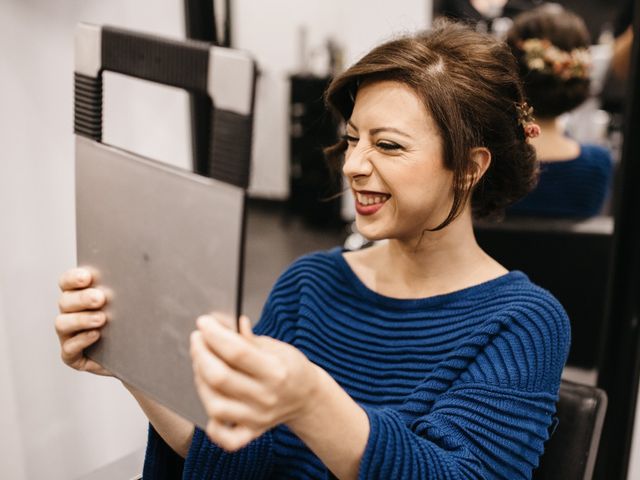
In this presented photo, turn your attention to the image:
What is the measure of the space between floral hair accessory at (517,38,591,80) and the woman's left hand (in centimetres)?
182

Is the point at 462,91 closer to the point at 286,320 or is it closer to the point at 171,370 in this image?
the point at 286,320

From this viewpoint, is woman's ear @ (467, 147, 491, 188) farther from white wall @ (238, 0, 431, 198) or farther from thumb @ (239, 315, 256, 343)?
white wall @ (238, 0, 431, 198)

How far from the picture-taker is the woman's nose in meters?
0.99

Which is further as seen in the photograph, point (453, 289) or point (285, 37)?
point (285, 37)

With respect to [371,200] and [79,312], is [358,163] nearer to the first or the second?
[371,200]

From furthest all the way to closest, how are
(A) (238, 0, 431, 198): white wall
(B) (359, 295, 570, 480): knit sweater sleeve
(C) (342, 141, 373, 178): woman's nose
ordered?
(A) (238, 0, 431, 198): white wall → (C) (342, 141, 373, 178): woman's nose → (B) (359, 295, 570, 480): knit sweater sleeve

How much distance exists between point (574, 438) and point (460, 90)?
0.57m

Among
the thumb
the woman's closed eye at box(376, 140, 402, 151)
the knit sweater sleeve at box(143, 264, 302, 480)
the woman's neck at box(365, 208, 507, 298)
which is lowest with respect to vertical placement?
the knit sweater sleeve at box(143, 264, 302, 480)

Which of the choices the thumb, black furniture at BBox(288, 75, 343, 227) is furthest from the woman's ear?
black furniture at BBox(288, 75, 343, 227)

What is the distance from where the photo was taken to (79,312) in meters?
0.72

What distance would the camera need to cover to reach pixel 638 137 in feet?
5.60

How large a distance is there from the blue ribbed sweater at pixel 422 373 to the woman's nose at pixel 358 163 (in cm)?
26

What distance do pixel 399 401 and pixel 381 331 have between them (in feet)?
0.41

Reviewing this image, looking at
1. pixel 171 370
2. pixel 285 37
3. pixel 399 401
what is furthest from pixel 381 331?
pixel 285 37
